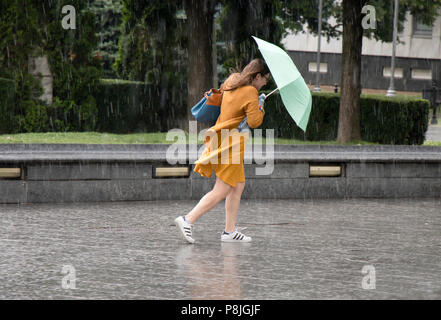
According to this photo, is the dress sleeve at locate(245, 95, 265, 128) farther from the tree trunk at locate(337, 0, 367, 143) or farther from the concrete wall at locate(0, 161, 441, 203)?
the tree trunk at locate(337, 0, 367, 143)

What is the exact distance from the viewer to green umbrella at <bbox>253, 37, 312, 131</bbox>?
23.3 ft

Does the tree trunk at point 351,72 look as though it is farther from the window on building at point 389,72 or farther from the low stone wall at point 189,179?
the window on building at point 389,72

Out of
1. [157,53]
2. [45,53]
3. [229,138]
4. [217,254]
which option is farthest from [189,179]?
[157,53]

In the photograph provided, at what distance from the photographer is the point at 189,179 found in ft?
36.7

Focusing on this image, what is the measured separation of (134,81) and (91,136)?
605 centimetres

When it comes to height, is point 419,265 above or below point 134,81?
below

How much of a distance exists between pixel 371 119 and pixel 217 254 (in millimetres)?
14809

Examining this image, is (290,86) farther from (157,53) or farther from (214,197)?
(157,53)

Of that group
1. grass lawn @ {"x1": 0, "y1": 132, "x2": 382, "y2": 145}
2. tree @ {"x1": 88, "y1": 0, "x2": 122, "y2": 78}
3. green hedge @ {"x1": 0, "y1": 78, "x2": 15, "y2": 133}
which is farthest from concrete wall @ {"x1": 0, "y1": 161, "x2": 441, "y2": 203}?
tree @ {"x1": 88, "y1": 0, "x2": 122, "y2": 78}

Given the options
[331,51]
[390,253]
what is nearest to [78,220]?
[390,253]

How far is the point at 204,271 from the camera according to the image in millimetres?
6410

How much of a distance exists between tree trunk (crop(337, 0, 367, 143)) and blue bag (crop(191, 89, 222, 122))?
39.4ft

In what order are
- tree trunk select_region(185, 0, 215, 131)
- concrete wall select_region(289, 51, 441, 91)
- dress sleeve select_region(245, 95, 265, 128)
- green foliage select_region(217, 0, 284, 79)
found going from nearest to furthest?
dress sleeve select_region(245, 95, 265, 128), tree trunk select_region(185, 0, 215, 131), green foliage select_region(217, 0, 284, 79), concrete wall select_region(289, 51, 441, 91)
